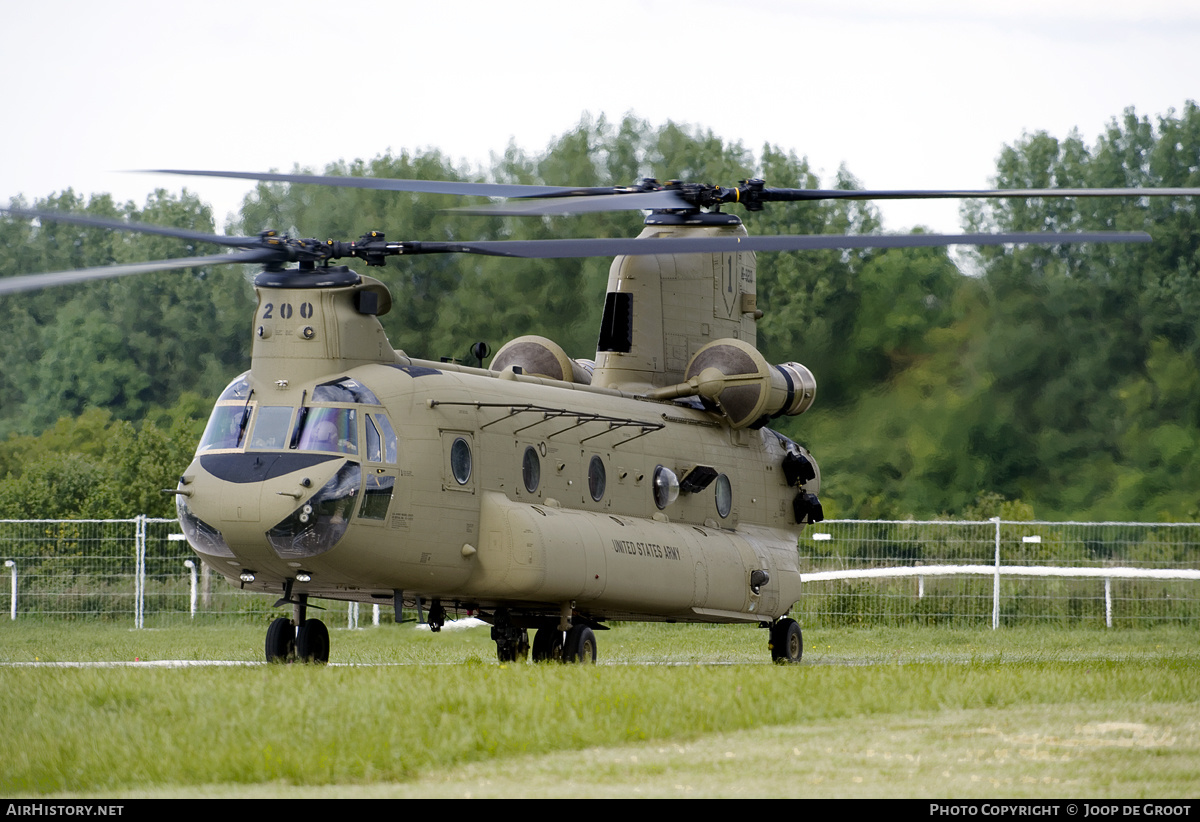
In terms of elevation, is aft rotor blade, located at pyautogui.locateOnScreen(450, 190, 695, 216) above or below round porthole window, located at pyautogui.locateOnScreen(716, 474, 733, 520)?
above

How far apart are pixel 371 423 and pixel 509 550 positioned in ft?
6.55

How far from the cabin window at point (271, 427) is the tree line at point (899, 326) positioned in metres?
14.2

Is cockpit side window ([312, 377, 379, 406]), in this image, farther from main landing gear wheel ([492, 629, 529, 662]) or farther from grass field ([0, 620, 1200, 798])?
main landing gear wheel ([492, 629, 529, 662])

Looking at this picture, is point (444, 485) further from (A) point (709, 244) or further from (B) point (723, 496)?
(B) point (723, 496)

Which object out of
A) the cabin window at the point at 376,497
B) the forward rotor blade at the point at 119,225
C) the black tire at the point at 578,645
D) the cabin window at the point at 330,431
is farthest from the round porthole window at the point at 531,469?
the forward rotor blade at the point at 119,225

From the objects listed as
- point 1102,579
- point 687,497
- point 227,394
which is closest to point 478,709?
point 227,394

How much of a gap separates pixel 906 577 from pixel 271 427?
707 inches

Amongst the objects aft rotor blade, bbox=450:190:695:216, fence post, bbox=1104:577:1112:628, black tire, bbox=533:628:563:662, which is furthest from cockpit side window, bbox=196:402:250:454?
fence post, bbox=1104:577:1112:628

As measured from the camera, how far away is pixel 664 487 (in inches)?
832

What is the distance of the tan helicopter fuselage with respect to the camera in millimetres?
17125

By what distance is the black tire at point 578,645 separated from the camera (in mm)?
19016

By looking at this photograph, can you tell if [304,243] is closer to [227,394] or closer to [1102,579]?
[227,394]

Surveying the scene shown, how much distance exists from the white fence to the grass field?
14.1m

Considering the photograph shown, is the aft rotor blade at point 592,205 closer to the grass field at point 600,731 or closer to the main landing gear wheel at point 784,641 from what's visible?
the grass field at point 600,731
